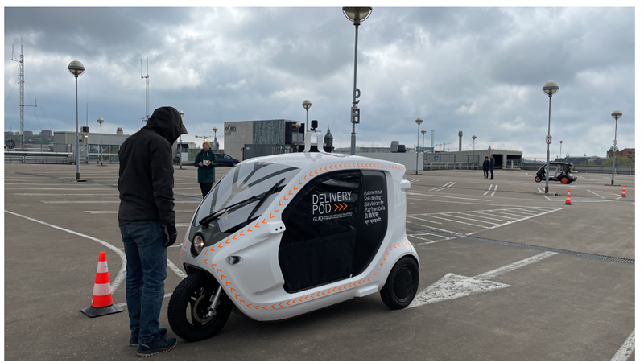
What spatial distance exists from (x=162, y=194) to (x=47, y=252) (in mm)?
4794

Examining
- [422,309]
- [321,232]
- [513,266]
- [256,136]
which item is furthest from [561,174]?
[256,136]

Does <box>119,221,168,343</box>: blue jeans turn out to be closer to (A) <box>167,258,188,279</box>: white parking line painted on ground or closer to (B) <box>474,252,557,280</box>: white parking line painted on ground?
(A) <box>167,258,188,279</box>: white parking line painted on ground

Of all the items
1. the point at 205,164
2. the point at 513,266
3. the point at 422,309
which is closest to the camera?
the point at 422,309

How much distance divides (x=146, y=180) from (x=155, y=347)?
1396 millimetres

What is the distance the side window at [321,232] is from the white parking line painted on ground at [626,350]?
8.08 ft

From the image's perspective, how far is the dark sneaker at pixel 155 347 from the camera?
12.0ft

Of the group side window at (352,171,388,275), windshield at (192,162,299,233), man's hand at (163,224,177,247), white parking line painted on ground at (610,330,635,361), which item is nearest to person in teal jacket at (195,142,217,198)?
windshield at (192,162,299,233)

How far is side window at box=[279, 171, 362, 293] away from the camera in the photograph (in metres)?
3.99

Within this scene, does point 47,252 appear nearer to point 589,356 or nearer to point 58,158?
point 589,356

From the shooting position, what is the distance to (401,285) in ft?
16.2

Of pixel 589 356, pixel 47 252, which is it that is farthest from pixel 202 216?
pixel 47 252

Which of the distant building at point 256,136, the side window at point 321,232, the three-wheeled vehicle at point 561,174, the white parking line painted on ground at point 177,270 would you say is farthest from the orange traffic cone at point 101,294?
the distant building at point 256,136

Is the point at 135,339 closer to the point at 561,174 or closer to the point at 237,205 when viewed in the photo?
the point at 237,205

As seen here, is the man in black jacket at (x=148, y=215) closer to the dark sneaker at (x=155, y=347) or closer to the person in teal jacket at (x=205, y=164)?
the dark sneaker at (x=155, y=347)
